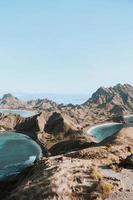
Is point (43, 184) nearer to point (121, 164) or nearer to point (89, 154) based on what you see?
point (121, 164)

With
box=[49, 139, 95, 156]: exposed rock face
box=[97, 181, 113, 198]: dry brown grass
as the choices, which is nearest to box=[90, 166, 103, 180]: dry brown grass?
box=[97, 181, 113, 198]: dry brown grass

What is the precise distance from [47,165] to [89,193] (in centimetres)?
1308

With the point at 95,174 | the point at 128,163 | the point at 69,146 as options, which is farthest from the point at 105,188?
the point at 69,146

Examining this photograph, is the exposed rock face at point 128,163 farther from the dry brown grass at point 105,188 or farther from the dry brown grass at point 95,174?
the dry brown grass at point 105,188

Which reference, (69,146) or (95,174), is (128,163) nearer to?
(95,174)

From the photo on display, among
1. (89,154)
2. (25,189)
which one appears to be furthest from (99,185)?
(89,154)

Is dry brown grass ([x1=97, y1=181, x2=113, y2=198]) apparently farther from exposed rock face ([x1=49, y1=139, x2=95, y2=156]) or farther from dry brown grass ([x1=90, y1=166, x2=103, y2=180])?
exposed rock face ([x1=49, y1=139, x2=95, y2=156])

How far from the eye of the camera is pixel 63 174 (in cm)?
5688

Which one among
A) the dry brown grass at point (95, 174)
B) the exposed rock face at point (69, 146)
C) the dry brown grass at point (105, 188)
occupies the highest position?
the dry brown grass at point (95, 174)

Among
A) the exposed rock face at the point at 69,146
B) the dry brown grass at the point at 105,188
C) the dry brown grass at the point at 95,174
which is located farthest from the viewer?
the exposed rock face at the point at 69,146

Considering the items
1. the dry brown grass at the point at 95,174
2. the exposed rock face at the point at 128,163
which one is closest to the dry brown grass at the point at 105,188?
the dry brown grass at the point at 95,174

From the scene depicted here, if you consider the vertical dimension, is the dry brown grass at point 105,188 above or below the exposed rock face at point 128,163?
below

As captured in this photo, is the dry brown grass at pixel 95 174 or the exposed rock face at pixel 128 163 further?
the exposed rock face at pixel 128 163

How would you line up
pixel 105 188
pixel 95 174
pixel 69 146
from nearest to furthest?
pixel 105 188
pixel 95 174
pixel 69 146
